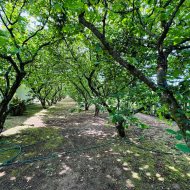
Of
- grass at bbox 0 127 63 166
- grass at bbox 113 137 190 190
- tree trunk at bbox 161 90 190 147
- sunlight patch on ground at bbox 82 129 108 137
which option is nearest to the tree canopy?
tree trunk at bbox 161 90 190 147

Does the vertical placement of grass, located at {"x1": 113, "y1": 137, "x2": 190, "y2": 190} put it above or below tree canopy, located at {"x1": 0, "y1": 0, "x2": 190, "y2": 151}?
below

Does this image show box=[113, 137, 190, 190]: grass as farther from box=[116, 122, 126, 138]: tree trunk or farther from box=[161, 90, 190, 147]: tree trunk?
box=[161, 90, 190, 147]: tree trunk

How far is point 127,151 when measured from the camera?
5.53 metres

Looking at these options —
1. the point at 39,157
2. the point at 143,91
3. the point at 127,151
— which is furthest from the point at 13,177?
the point at 143,91

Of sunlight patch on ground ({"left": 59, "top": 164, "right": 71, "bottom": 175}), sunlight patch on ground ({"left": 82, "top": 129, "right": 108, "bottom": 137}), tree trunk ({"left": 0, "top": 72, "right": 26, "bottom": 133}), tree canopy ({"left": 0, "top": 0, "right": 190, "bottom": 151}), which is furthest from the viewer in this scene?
sunlight patch on ground ({"left": 82, "top": 129, "right": 108, "bottom": 137})

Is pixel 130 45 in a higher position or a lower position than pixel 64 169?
higher

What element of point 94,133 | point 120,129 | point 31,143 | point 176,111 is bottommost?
point 31,143

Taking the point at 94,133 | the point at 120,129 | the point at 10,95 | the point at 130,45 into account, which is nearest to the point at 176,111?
the point at 130,45

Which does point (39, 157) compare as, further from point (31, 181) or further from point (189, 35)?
point (189, 35)

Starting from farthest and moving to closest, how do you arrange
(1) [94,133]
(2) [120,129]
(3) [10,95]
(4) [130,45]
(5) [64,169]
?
(1) [94,133] → (2) [120,129] → (3) [10,95] → (5) [64,169] → (4) [130,45]

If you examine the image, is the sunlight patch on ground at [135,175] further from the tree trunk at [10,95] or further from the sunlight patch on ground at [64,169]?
the tree trunk at [10,95]

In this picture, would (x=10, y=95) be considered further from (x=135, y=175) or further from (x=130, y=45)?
(x=135, y=175)

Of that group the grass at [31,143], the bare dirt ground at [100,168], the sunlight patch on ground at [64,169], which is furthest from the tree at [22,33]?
the sunlight patch on ground at [64,169]

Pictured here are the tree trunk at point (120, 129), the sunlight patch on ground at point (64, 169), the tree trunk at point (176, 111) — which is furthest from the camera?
the tree trunk at point (120, 129)
